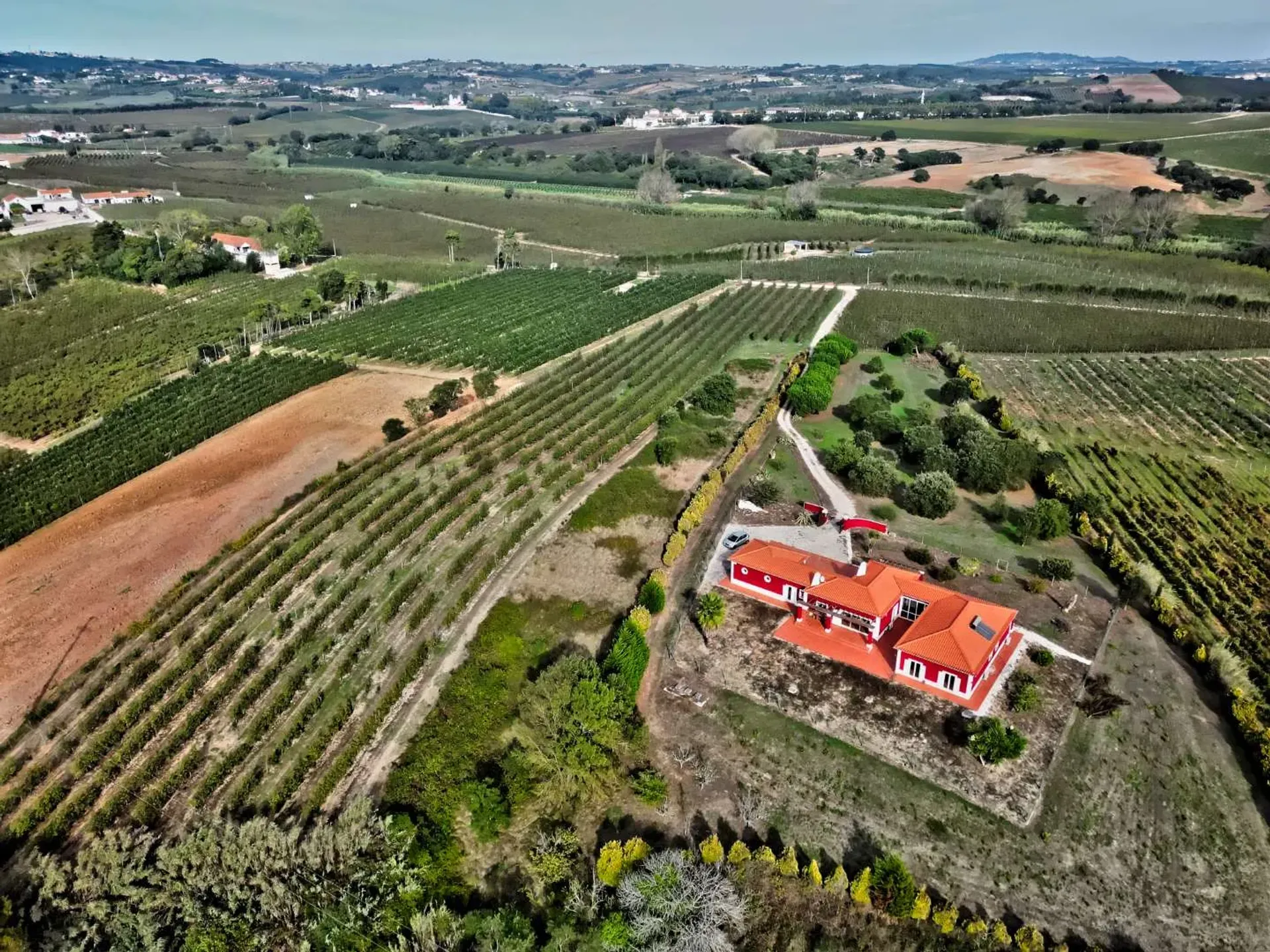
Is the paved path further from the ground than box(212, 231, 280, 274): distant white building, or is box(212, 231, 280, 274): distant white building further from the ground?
box(212, 231, 280, 274): distant white building

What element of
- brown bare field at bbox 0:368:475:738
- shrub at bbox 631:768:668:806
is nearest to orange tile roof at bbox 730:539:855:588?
shrub at bbox 631:768:668:806

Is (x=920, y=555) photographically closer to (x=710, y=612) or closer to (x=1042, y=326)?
(x=710, y=612)

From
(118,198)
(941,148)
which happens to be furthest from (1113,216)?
(118,198)

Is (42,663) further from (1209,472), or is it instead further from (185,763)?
(1209,472)

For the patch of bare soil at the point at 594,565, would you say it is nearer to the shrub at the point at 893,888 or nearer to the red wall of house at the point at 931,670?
the red wall of house at the point at 931,670

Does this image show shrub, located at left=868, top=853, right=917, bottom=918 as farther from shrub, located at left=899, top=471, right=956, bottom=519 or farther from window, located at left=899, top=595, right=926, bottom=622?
shrub, located at left=899, top=471, right=956, bottom=519

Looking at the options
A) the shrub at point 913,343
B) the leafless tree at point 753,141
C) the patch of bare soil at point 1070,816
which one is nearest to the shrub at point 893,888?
the patch of bare soil at point 1070,816
